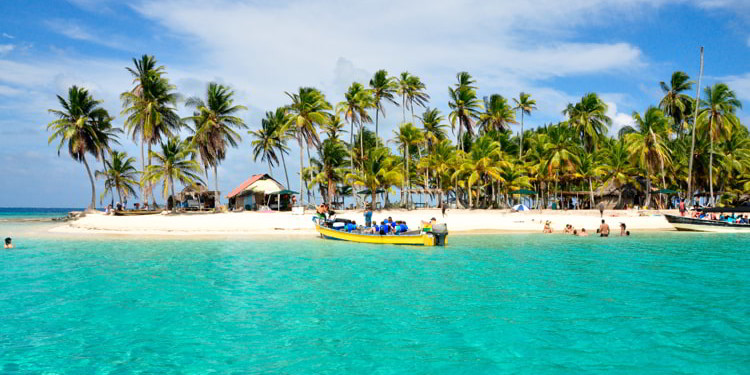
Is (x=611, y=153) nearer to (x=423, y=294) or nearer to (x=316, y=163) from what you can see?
(x=316, y=163)

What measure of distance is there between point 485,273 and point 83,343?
1198 cm

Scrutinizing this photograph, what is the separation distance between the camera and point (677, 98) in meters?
56.9

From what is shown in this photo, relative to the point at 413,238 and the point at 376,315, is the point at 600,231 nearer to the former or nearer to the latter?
the point at 413,238

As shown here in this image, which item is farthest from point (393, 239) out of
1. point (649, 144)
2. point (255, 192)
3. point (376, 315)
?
point (649, 144)

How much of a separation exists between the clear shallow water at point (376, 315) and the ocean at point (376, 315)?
44 mm

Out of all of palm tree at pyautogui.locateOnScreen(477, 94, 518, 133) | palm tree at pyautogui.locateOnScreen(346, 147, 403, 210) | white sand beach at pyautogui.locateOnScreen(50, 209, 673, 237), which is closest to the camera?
white sand beach at pyautogui.locateOnScreen(50, 209, 673, 237)

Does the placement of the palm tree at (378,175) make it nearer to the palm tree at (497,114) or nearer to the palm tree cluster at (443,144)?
the palm tree cluster at (443,144)

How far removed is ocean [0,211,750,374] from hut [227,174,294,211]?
3338 centimetres

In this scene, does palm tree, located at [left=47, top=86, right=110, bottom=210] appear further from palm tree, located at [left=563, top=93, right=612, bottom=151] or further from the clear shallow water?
palm tree, located at [left=563, top=93, right=612, bottom=151]

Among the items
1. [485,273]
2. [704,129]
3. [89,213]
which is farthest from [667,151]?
[89,213]

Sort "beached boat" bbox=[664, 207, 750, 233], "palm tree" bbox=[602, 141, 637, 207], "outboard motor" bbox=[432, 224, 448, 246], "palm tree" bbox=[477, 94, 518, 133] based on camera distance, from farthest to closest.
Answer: "palm tree" bbox=[477, 94, 518, 133], "palm tree" bbox=[602, 141, 637, 207], "beached boat" bbox=[664, 207, 750, 233], "outboard motor" bbox=[432, 224, 448, 246]

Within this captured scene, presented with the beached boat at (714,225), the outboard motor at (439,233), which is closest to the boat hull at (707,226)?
the beached boat at (714,225)

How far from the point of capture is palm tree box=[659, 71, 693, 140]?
56406 mm

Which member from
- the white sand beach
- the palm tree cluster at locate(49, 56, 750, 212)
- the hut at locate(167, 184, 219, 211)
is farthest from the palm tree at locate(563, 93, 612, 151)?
the hut at locate(167, 184, 219, 211)
